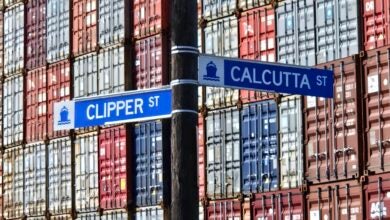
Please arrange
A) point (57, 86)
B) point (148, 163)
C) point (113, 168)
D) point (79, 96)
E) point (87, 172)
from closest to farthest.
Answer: point (148, 163)
point (113, 168)
point (87, 172)
point (79, 96)
point (57, 86)

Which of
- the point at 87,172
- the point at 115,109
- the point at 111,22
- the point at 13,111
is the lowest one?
the point at 115,109

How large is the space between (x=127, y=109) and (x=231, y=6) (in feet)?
49.0

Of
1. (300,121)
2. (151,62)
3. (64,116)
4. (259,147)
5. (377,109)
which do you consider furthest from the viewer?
(151,62)

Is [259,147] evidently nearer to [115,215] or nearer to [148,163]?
[148,163]

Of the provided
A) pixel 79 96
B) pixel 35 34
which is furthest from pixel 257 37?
pixel 35 34

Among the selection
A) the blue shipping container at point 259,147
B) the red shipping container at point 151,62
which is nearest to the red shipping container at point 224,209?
the blue shipping container at point 259,147

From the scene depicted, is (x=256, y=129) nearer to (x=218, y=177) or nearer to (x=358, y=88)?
(x=218, y=177)

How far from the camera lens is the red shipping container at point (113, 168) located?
25.7m

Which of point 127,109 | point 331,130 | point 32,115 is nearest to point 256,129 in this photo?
point 331,130

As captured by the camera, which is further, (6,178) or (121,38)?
(6,178)

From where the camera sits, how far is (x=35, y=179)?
29938 mm

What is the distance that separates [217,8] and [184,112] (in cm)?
1605

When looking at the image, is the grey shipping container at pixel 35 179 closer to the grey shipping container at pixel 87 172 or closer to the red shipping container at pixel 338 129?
the grey shipping container at pixel 87 172

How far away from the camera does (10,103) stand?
31422 millimetres
